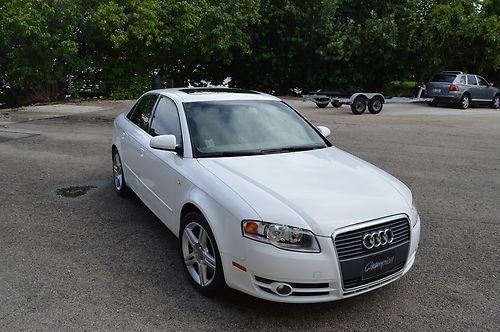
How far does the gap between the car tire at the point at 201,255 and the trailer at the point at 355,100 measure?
1362 centimetres

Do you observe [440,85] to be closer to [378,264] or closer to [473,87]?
[473,87]

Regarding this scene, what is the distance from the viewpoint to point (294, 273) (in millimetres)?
2891

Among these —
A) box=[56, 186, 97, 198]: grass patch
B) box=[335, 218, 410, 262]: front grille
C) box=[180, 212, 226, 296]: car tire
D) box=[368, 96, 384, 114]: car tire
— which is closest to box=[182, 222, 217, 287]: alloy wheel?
box=[180, 212, 226, 296]: car tire

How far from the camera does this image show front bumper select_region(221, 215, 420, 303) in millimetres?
2877

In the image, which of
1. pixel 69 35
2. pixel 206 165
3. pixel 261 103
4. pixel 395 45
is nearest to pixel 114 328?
pixel 206 165

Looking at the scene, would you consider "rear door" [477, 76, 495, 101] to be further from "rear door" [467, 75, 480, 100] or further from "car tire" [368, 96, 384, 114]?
"car tire" [368, 96, 384, 114]

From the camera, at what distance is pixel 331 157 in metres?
4.08

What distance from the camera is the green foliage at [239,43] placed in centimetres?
1680

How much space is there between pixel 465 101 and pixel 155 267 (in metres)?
19.7

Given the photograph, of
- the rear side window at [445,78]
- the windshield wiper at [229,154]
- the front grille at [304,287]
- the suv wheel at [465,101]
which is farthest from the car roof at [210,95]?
the suv wheel at [465,101]

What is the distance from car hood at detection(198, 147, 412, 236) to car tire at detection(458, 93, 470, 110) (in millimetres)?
18253

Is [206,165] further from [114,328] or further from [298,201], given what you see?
[114,328]

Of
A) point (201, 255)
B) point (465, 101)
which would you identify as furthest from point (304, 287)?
point (465, 101)

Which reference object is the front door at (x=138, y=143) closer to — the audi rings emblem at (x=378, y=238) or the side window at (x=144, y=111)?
the side window at (x=144, y=111)
